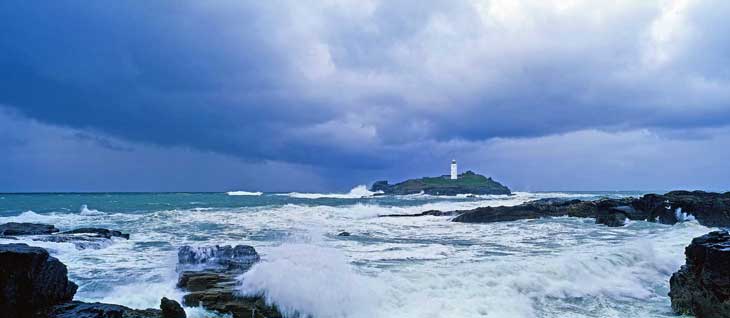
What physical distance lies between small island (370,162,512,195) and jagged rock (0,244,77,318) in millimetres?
111676

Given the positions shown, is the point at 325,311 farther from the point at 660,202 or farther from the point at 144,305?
the point at 660,202

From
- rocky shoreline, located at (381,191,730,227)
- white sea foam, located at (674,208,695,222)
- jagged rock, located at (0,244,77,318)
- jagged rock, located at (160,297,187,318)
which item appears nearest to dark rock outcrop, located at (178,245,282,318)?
jagged rock, located at (160,297,187,318)

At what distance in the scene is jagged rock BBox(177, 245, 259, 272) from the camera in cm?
1112

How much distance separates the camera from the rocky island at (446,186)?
11869 cm

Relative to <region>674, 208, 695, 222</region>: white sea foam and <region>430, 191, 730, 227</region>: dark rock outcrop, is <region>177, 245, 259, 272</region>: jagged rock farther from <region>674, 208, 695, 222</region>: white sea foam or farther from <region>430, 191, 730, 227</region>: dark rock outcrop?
<region>674, 208, 695, 222</region>: white sea foam

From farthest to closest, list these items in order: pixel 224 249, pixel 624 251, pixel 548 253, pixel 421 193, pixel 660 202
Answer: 1. pixel 421 193
2. pixel 660 202
3. pixel 548 253
4. pixel 624 251
5. pixel 224 249

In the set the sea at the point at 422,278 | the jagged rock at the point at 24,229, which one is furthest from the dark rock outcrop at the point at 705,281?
the jagged rock at the point at 24,229

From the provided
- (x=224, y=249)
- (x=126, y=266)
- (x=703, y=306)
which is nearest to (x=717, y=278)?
(x=703, y=306)

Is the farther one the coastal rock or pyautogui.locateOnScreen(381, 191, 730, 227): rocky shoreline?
the coastal rock

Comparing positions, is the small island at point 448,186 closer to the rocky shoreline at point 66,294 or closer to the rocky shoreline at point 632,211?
the rocky shoreline at point 632,211

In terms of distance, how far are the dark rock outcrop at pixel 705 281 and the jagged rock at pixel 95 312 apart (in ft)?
28.6

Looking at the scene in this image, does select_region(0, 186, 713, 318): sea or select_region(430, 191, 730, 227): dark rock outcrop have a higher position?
select_region(430, 191, 730, 227): dark rock outcrop

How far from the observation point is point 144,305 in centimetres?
817

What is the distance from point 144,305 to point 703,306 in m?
9.65
